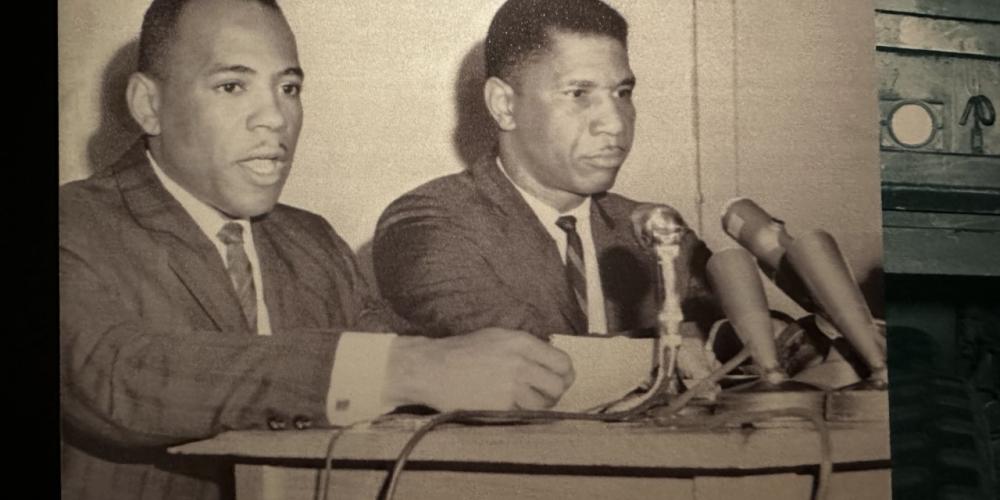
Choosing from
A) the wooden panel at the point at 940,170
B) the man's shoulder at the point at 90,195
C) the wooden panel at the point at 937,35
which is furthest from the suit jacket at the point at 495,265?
the wooden panel at the point at 937,35

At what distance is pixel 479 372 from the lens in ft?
6.39

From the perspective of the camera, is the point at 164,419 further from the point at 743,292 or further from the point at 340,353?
the point at 743,292

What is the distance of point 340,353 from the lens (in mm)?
1940

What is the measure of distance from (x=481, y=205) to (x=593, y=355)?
308 mm

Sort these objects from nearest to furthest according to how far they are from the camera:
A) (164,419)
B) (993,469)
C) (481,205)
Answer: (164,419) → (481,205) → (993,469)

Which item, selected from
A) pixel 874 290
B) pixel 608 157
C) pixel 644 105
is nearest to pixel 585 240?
pixel 608 157

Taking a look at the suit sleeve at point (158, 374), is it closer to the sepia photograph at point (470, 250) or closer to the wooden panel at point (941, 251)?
the sepia photograph at point (470, 250)

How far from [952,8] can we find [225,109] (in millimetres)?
1413

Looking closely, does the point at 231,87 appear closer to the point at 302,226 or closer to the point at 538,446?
the point at 302,226

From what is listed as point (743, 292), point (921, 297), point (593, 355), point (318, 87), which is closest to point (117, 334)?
point (318, 87)

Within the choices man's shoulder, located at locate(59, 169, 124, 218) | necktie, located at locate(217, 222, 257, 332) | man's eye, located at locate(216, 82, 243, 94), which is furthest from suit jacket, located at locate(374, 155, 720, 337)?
man's shoulder, located at locate(59, 169, 124, 218)

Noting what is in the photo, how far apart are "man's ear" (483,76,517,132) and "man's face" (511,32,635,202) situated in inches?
0.4

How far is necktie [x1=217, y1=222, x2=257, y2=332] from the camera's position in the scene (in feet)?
6.39

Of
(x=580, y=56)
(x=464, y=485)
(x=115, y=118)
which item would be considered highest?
(x=580, y=56)
